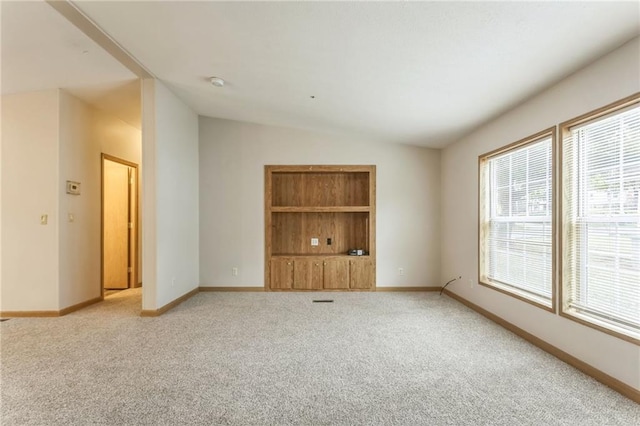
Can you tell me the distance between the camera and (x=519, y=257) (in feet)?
11.1

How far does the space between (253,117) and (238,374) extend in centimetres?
379

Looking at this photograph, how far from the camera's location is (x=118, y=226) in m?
5.38

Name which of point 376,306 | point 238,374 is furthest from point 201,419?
point 376,306

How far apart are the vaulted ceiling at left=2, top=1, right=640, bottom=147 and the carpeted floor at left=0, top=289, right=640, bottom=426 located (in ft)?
8.06

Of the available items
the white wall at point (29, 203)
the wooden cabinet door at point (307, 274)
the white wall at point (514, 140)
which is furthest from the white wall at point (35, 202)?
the white wall at point (514, 140)

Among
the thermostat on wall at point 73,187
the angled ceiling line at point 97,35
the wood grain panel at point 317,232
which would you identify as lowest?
the wood grain panel at point 317,232

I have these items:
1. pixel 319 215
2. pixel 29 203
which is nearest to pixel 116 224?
pixel 29 203

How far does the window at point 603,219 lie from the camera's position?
213cm

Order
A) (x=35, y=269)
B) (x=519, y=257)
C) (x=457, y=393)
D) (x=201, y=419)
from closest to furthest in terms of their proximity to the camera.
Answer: (x=201, y=419) < (x=457, y=393) < (x=519, y=257) < (x=35, y=269)

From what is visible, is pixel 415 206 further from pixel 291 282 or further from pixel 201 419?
pixel 201 419

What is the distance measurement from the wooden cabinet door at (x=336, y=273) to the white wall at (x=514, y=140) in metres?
1.68

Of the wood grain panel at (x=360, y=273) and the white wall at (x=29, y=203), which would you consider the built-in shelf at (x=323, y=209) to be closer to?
the wood grain panel at (x=360, y=273)

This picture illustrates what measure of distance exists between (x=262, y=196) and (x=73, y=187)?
2.60 metres

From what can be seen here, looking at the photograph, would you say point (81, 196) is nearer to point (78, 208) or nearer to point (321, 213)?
point (78, 208)
